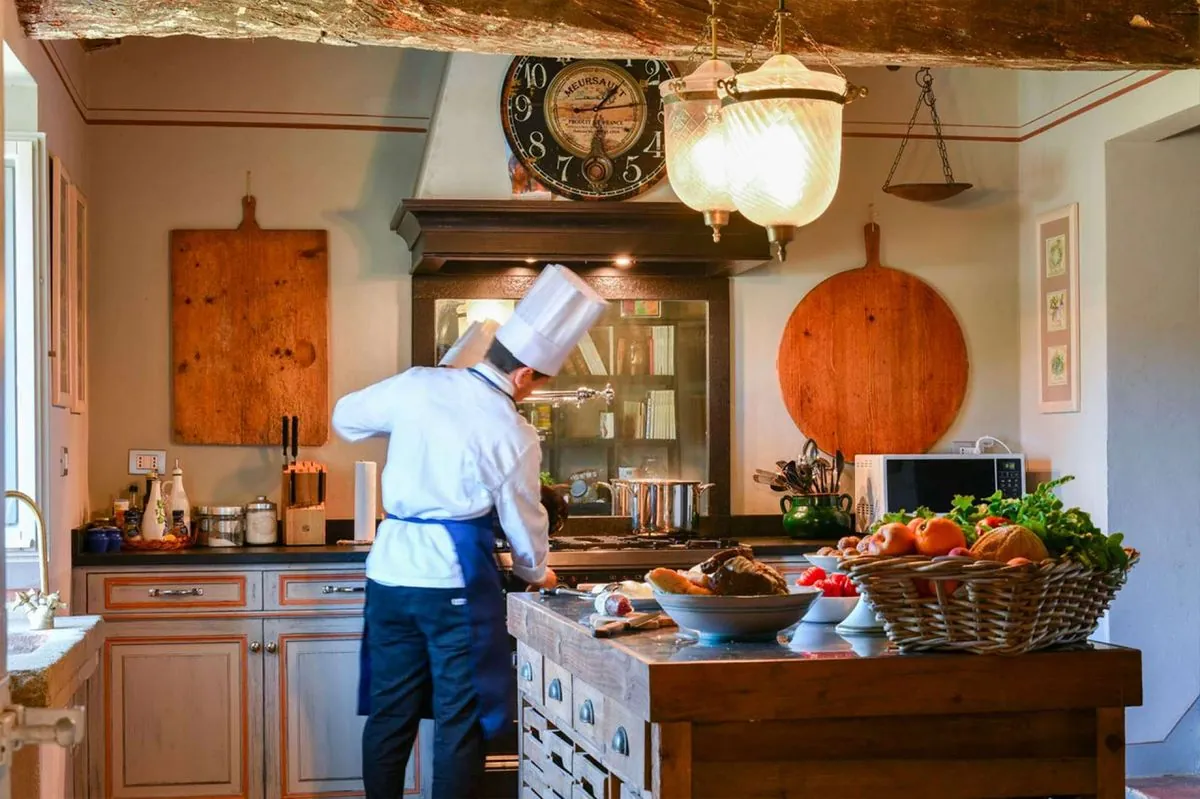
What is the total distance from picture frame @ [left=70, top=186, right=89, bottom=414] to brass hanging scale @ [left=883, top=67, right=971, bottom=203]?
2.93 meters

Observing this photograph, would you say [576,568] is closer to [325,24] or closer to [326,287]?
[326,287]

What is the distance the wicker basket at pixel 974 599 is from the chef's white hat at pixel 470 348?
2.26 meters

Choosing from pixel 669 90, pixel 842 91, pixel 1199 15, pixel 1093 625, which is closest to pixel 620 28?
pixel 669 90

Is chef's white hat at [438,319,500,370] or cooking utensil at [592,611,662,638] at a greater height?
chef's white hat at [438,319,500,370]

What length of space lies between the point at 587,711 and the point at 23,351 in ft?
7.67

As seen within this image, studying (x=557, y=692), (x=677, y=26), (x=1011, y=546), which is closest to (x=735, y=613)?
(x=1011, y=546)

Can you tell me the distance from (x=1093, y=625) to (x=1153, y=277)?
3091mm

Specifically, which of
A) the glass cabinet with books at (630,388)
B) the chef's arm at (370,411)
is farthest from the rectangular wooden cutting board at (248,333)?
the chef's arm at (370,411)

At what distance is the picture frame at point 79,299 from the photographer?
478 centimetres

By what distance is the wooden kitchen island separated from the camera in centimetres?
232

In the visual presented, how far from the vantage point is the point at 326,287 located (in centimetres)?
539

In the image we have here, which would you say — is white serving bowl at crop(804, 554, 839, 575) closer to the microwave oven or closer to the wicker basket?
the wicker basket

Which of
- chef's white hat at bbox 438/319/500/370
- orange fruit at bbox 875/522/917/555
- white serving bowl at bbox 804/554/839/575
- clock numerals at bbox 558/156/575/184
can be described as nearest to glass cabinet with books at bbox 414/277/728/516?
clock numerals at bbox 558/156/575/184

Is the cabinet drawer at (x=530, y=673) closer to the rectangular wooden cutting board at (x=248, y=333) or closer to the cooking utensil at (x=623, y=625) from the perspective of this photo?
the cooking utensil at (x=623, y=625)
